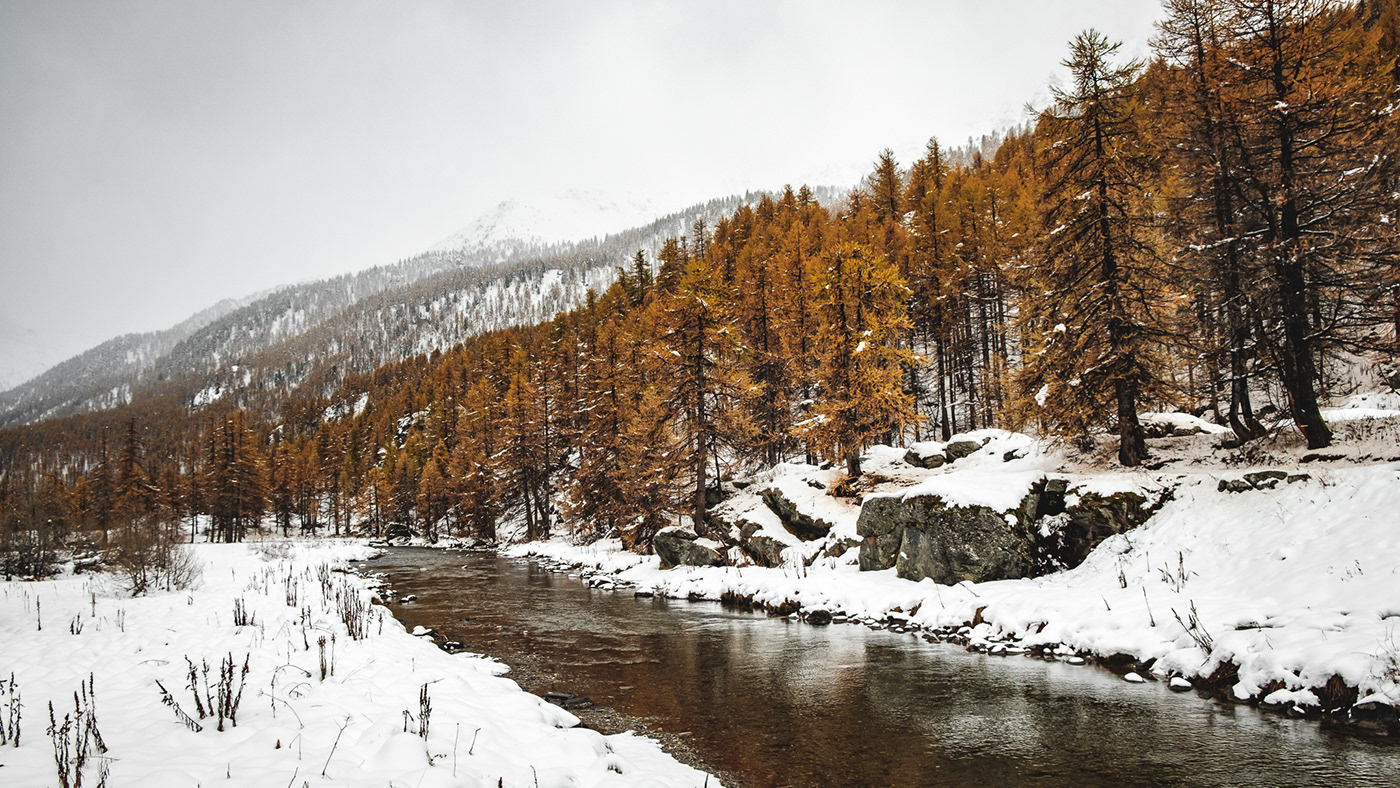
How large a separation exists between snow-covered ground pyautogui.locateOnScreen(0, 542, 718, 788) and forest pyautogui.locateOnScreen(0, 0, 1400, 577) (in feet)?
37.6

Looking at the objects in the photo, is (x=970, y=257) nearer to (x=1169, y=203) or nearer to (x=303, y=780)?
(x=1169, y=203)

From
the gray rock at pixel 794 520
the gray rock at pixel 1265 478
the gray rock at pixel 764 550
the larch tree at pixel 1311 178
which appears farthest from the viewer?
the gray rock at pixel 794 520

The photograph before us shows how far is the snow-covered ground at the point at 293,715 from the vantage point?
507 cm

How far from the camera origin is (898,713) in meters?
8.95

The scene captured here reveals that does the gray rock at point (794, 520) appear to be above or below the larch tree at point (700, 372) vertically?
below

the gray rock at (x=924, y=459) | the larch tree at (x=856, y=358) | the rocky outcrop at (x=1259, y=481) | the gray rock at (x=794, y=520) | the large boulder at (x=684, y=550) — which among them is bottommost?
the large boulder at (x=684, y=550)

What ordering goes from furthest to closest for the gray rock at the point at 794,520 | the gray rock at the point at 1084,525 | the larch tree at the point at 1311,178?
the gray rock at the point at 794,520, the gray rock at the point at 1084,525, the larch tree at the point at 1311,178

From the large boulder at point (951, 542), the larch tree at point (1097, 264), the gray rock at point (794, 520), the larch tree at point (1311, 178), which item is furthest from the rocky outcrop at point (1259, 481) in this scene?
the gray rock at point (794, 520)

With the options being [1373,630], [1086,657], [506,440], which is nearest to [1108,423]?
[1086,657]

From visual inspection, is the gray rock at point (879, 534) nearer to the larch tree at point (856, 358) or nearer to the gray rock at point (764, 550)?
the gray rock at point (764, 550)

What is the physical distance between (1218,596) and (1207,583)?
824 millimetres

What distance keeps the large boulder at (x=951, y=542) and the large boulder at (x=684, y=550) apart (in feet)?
24.8

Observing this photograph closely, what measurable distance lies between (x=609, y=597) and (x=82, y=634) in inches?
526

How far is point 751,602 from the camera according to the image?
1872 centimetres
